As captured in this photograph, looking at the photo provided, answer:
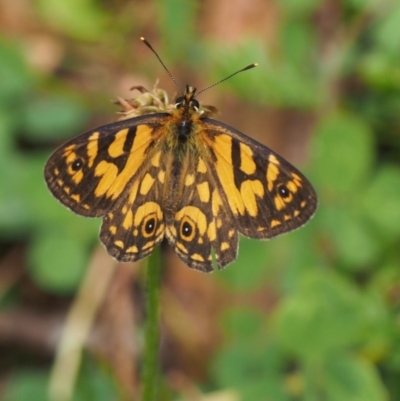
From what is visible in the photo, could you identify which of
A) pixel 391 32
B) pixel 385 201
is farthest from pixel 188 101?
pixel 391 32

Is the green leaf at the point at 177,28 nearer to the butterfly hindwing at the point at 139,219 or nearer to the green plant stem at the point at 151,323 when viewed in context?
the butterfly hindwing at the point at 139,219

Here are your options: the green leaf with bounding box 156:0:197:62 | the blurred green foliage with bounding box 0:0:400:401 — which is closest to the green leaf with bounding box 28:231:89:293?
the blurred green foliage with bounding box 0:0:400:401

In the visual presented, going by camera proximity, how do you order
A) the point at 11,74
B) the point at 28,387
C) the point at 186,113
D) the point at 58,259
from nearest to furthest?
the point at 186,113 → the point at 28,387 → the point at 58,259 → the point at 11,74

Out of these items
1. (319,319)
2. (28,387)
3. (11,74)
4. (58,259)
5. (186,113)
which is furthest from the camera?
(11,74)

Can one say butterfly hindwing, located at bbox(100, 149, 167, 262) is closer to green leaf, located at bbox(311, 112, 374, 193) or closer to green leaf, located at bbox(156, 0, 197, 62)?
green leaf, located at bbox(311, 112, 374, 193)

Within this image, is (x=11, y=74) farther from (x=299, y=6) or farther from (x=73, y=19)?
(x=299, y=6)

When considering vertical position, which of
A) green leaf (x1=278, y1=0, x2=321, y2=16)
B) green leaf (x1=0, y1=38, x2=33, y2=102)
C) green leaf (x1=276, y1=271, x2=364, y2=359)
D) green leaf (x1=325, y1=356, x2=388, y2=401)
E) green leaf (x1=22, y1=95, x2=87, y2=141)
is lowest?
green leaf (x1=325, y1=356, x2=388, y2=401)

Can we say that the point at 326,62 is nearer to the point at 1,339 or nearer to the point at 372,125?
the point at 372,125

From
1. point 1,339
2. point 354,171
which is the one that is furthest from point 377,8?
point 1,339
